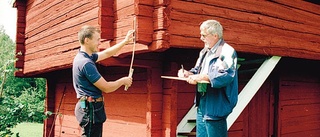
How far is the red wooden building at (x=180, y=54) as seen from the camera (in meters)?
5.52

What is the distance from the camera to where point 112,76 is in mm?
8031

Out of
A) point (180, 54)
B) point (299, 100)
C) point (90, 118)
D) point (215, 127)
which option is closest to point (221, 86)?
point (215, 127)

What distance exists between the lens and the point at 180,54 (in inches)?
257

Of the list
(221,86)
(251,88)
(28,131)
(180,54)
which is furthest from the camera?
(28,131)

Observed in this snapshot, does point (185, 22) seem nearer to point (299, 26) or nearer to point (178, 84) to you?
point (178, 84)

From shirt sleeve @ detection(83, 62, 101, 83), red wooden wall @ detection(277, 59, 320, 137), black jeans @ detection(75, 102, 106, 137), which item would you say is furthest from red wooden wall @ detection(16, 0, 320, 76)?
red wooden wall @ detection(277, 59, 320, 137)

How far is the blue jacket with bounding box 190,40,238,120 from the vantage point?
4301mm

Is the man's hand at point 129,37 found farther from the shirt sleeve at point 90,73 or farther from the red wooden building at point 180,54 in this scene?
the shirt sleeve at point 90,73

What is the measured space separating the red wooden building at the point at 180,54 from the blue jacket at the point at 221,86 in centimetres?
93

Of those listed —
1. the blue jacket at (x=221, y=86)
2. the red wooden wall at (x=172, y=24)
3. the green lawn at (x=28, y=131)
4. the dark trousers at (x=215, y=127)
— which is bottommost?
the green lawn at (x=28, y=131)

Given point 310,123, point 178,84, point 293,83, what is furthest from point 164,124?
point 310,123

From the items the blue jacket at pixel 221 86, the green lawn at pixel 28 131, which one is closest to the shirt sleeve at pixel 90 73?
the blue jacket at pixel 221 86

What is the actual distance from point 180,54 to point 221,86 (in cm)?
231

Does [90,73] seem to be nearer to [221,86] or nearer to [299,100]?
[221,86]
